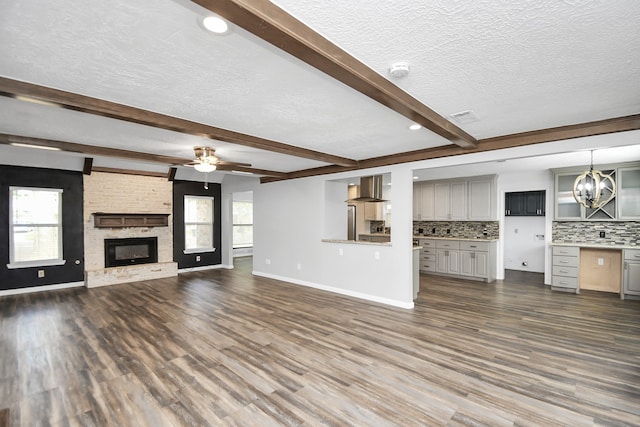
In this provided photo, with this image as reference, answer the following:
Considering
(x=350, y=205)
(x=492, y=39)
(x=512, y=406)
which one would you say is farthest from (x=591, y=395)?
(x=350, y=205)

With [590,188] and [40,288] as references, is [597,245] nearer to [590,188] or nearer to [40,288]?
[590,188]

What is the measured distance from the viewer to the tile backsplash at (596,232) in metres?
5.63

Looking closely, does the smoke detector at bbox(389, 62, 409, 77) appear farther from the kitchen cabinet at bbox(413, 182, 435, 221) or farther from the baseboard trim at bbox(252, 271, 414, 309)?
the kitchen cabinet at bbox(413, 182, 435, 221)

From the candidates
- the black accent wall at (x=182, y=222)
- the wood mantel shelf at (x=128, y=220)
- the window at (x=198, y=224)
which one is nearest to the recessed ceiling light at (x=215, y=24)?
the wood mantel shelf at (x=128, y=220)

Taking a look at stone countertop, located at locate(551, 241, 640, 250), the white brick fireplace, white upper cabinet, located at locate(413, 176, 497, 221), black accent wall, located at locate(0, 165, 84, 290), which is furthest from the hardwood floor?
white upper cabinet, located at locate(413, 176, 497, 221)

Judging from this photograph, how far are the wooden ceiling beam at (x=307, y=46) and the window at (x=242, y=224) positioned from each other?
9.50m

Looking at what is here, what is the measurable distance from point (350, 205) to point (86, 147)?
231 inches

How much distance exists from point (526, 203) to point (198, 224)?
8900mm

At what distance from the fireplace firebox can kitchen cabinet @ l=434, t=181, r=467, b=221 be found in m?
7.34

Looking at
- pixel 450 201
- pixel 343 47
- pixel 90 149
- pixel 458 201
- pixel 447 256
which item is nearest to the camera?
pixel 343 47

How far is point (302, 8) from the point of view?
1.42 m

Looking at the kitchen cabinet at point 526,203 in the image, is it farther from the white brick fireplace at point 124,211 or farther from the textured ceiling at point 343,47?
the white brick fireplace at point 124,211

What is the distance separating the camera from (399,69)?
199 centimetres

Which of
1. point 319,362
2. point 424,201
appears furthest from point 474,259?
point 319,362
